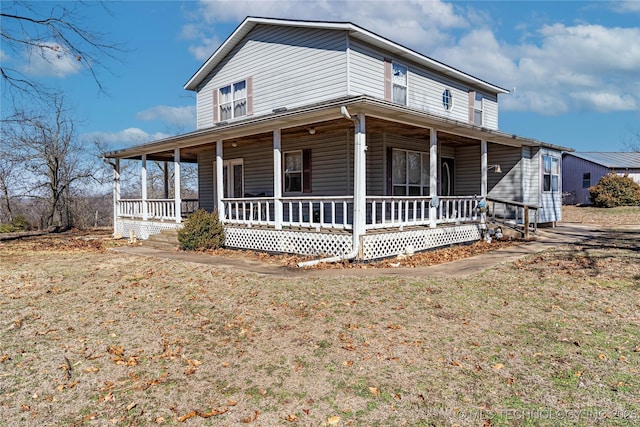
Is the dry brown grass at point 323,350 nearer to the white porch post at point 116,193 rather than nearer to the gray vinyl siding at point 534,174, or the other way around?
the gray vinyl siding at point 534,174

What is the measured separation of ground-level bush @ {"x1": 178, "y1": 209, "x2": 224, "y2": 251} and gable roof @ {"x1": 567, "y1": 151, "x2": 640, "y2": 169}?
116 ft

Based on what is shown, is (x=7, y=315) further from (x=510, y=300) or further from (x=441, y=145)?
(x=441, y=145)

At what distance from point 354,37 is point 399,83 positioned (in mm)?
2573

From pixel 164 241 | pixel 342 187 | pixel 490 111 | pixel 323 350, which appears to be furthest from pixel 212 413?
pixel 490 111

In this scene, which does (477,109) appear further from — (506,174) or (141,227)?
(141,227)

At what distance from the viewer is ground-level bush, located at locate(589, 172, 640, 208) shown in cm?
2822

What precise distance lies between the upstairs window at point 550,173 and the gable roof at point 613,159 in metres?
21.6

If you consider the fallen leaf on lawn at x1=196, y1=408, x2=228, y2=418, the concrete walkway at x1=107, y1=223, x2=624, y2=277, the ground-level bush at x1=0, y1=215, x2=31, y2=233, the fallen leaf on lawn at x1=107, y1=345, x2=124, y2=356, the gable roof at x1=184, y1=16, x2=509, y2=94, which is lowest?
the fallen leaf on lawn at x1=196, y1=408, x2=228, y2=418

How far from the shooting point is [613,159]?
38531mm

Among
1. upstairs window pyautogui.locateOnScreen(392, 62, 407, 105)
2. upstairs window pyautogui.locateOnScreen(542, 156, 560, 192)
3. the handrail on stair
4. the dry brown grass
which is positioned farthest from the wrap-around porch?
the dry brown grass

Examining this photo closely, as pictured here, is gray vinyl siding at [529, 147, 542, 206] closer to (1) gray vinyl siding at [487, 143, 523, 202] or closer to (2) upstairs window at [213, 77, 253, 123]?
(1) gray vinyl siding at [487, 143, 523, 202]

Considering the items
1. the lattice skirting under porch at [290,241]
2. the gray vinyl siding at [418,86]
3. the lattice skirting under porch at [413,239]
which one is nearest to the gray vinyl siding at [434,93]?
the gray vinyl siding at [418,86]

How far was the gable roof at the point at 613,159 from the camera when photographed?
35569 mm

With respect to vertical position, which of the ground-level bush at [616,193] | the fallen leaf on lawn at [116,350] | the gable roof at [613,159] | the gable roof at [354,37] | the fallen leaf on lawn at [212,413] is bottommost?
the fallen leaf on lawn at [212,413]
